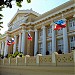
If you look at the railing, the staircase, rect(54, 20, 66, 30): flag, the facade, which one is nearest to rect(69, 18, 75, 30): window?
the facade

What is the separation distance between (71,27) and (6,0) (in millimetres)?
15780

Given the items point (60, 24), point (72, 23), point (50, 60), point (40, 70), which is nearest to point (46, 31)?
point (72, 23)

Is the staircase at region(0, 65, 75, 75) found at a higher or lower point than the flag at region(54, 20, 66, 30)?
lower

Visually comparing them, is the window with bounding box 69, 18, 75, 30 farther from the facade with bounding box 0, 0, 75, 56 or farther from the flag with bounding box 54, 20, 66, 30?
the flag with bounding box 54, 20, 66, 30

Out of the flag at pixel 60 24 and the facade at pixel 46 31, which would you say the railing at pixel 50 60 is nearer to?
the flag at pixel 60 24

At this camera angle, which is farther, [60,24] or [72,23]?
[72,23]

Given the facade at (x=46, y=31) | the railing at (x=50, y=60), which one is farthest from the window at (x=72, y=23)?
the railing at (x=50, y=60)

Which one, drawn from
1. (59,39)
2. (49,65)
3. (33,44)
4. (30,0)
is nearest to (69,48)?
(59,39)

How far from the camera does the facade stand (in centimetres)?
2002

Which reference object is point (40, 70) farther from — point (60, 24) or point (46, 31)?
point (46, 31)

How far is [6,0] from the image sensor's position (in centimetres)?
581

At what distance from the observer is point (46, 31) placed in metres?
24.6

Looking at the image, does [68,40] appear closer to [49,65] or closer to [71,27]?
[71,27]

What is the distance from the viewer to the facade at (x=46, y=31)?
2002cm
